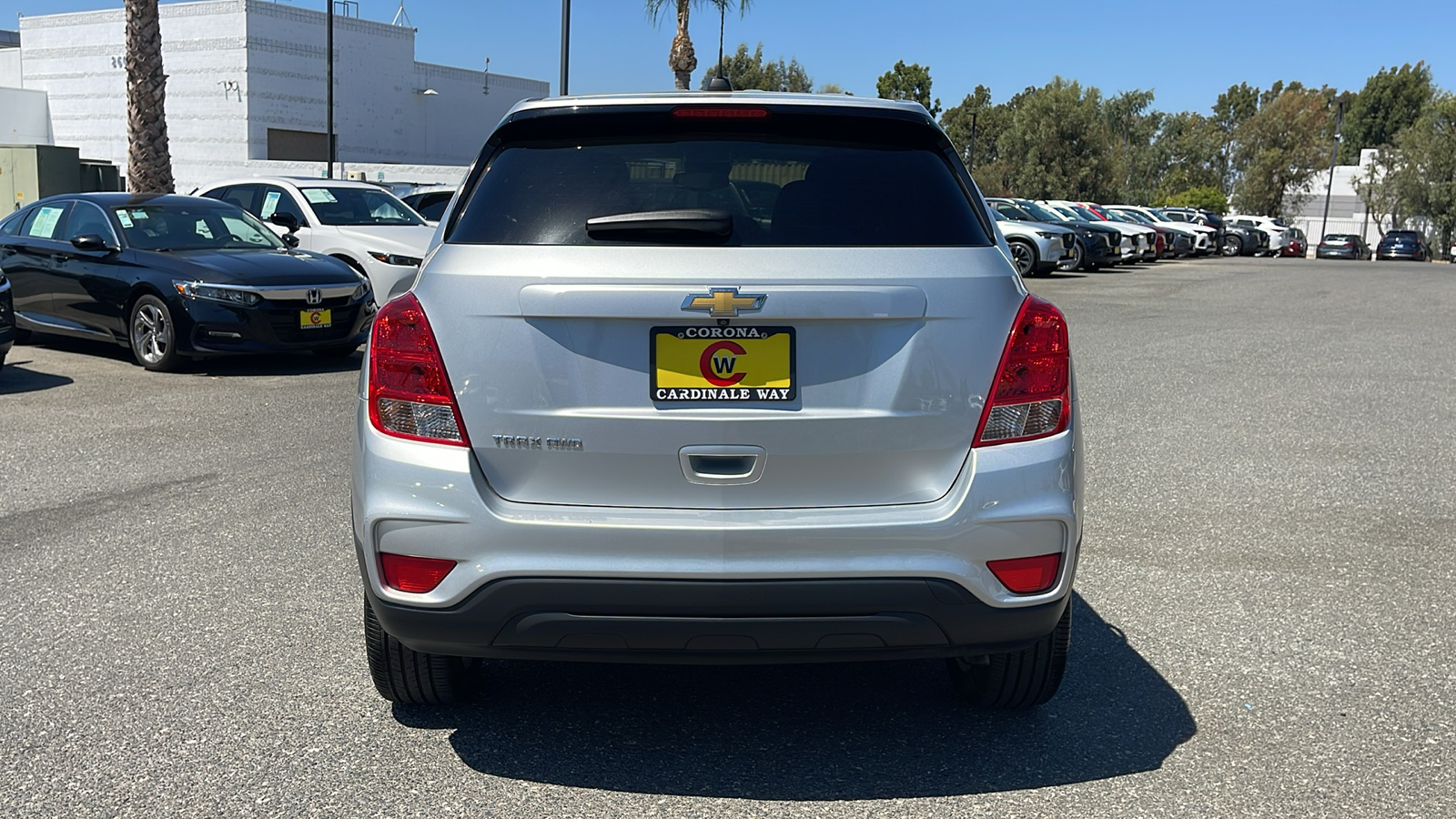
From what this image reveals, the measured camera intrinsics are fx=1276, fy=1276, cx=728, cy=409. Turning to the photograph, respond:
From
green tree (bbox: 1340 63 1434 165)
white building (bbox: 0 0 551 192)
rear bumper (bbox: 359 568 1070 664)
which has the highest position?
green tree (bbox: 1340 63 1434 165)

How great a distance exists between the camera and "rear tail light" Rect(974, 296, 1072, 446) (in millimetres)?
3094

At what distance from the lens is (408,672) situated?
3557 millimetres

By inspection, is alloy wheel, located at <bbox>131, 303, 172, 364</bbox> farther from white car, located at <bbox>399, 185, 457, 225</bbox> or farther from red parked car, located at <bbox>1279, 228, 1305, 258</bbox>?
red parked car, located at <bbox>1279, 228, 1305, 258</bbox>

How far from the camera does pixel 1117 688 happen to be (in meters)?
3.97

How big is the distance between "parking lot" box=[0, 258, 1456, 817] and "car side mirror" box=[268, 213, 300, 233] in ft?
17.9

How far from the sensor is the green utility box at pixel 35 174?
2558cm

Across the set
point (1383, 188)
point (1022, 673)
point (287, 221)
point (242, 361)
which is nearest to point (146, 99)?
point (287, 221)

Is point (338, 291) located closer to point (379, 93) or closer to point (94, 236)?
point (94, 236)

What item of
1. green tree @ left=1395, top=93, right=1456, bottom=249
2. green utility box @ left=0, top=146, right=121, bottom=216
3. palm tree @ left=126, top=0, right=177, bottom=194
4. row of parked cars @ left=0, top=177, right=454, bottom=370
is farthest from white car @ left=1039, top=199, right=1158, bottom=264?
green tree @ left=1395, top=93, right=1456, bottom=249

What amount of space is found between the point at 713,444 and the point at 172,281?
8754 mm

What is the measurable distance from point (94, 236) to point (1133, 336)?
433 inches

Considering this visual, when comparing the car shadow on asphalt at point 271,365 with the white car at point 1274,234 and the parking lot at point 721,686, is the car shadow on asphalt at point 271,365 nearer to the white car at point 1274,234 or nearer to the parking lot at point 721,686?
the parking lot at point 721,686

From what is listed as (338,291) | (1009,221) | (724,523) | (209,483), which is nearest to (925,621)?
(724,523)

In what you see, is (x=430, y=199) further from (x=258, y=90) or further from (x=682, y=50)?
(x=258, y=90)
